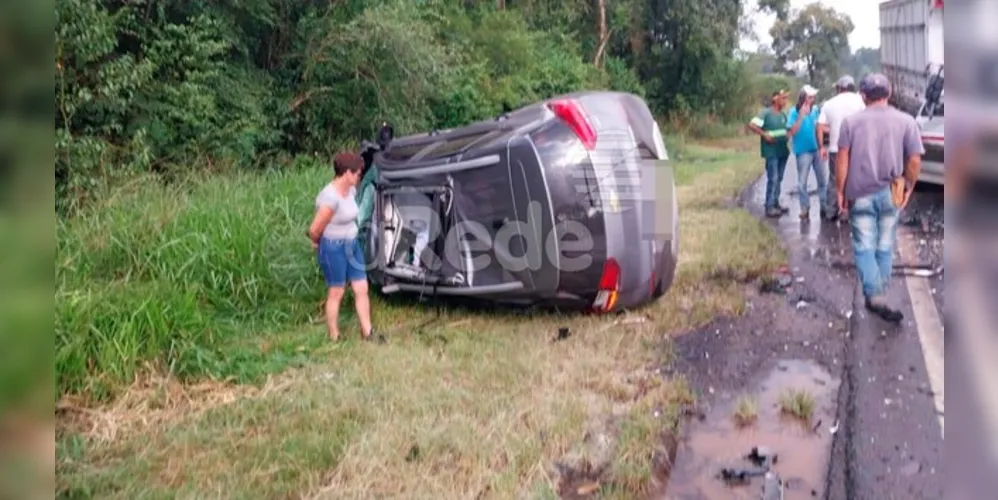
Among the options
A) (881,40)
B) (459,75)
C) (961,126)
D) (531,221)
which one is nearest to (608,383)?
(531,221)

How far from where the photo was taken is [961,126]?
87 centimetres

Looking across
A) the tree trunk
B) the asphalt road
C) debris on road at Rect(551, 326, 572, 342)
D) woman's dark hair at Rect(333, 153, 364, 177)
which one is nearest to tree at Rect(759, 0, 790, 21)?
the tree trunk

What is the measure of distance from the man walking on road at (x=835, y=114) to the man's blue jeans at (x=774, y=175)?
0.47 meters

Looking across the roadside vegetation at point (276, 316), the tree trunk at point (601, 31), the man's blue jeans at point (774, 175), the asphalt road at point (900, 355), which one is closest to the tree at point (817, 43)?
the tree trunk at point (601, 31)

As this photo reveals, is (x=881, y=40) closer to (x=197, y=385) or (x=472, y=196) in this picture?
(x=472, y=196)

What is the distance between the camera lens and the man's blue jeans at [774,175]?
9.72 meters

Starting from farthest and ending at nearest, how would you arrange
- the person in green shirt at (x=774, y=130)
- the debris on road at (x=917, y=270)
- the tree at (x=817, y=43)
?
the tree at (x=817, y=43), the person in green shirt at (x=774, y=130), the debris on road at (x=917, y=270)

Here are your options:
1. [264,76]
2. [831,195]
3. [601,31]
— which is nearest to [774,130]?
[831,195]

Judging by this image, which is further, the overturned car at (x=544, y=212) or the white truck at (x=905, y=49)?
the white truck at (x=905, y=49)

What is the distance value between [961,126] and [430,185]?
5095 millimetres

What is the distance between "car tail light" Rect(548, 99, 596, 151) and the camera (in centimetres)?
539

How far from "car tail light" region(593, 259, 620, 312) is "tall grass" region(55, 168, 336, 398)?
2.08 m

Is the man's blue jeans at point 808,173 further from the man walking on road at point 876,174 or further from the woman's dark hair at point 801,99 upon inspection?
the man walking on road at point 876,174

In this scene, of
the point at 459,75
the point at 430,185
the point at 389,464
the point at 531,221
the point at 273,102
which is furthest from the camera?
the point at 459,75
